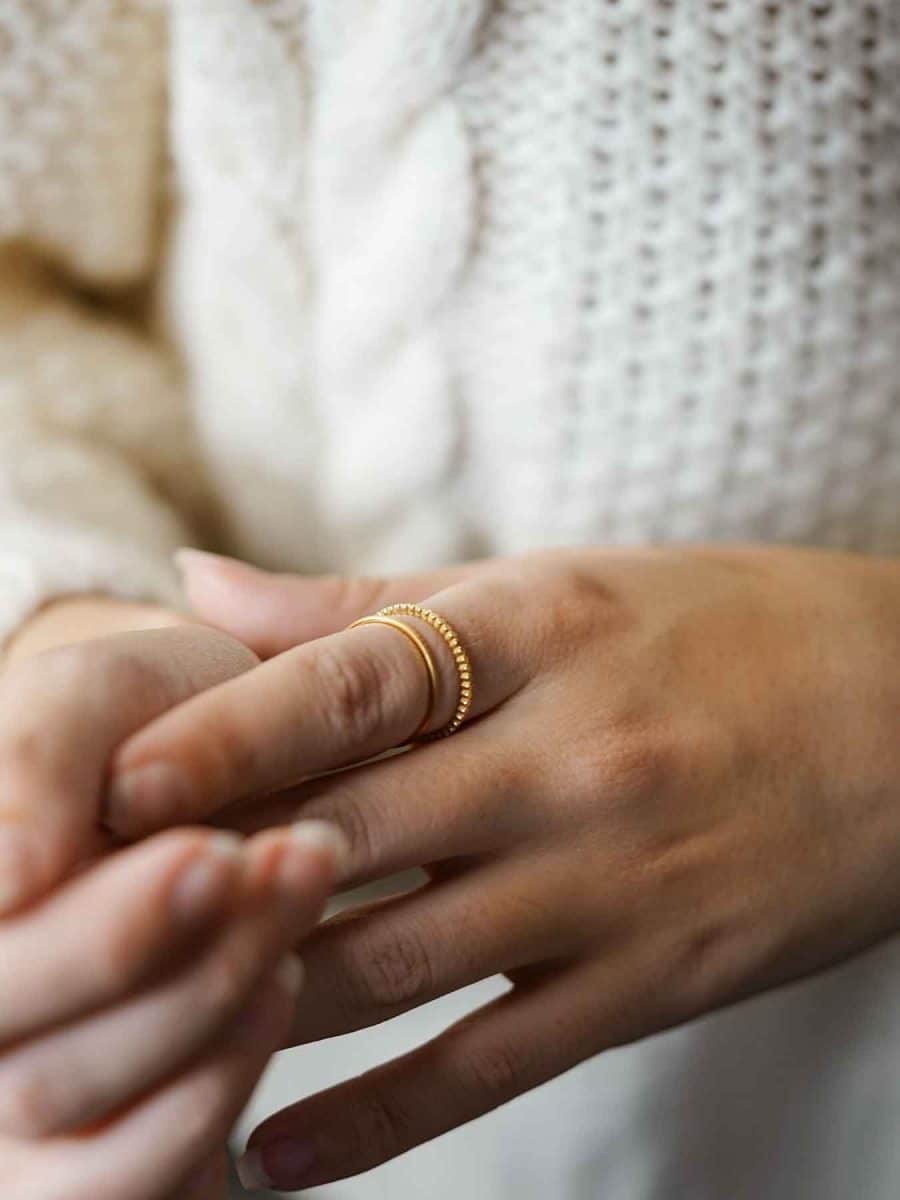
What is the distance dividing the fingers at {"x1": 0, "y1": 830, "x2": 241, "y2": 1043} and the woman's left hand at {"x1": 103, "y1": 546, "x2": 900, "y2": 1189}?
0.03 meters

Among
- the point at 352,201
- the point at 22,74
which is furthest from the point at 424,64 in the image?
the point at 22,74

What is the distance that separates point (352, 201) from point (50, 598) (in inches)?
10.1

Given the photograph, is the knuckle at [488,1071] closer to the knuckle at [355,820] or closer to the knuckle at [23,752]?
the knuckle at [355,820]

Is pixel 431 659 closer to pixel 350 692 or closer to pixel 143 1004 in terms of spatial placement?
pixel 350 692

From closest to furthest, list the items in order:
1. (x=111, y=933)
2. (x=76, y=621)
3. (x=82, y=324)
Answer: (x=111, y=933), (x=76, y=621), (x=82, y=324)

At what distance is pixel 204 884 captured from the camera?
0.26 metres

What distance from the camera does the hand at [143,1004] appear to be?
0.26 meters

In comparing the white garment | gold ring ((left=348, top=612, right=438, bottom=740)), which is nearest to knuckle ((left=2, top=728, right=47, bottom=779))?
gold ring ((left=348, top=612, right=438, bottom=740))

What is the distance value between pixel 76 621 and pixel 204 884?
0.92ft

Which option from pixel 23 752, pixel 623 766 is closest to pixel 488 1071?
pixel 623 766

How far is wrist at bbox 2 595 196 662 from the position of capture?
48 cm

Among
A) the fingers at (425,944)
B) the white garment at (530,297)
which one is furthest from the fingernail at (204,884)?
the white garment at (530,297)

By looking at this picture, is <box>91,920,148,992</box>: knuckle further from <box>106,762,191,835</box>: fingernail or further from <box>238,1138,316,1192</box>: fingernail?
<box>238,1138,316,1192</box>: fingernail

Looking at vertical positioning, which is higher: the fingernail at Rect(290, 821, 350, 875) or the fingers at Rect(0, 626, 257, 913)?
the fingers at Rect(0, 626, 257, 913)
